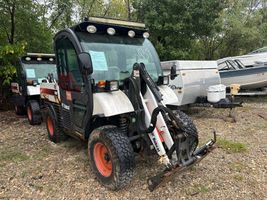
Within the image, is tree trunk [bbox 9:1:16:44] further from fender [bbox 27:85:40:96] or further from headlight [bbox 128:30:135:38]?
headlight [bbox 128:30:135:38]

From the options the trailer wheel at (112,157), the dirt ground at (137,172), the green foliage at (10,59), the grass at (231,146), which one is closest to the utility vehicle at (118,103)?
the trailer wheel at (112,157)

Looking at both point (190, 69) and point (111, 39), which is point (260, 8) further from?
point (111, 39)

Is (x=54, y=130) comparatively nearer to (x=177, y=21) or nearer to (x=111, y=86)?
(x=111, y=86)

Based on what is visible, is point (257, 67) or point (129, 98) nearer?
point (129, 98)

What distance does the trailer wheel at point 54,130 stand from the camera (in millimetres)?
4887

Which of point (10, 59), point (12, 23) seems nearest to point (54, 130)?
point (10, 59)

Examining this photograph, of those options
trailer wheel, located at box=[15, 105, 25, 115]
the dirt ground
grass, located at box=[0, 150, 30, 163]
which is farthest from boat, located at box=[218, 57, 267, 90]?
grass, located at box=[0, 150, 30, 163]

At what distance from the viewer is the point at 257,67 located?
8.49m

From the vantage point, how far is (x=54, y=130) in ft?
16.4

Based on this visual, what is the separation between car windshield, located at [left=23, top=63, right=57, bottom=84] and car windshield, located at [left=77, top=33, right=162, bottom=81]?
3652 mm

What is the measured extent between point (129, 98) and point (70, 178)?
146 centimetres

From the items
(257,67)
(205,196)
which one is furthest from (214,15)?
(205,196)

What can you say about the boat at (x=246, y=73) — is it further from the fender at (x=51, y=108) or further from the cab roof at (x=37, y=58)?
the fender at (x=51, y=108)

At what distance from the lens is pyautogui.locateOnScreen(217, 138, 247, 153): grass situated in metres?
4.41
